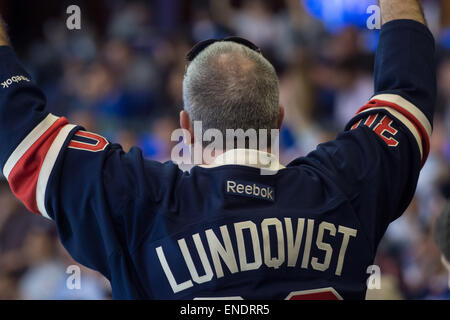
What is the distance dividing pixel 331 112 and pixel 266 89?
3144 millimetres

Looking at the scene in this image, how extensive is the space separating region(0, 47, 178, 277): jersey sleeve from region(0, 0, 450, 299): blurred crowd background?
100 inches

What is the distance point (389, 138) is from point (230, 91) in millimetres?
415

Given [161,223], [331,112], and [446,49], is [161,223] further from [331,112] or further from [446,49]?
[446,49]

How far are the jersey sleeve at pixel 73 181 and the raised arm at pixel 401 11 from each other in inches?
30.0

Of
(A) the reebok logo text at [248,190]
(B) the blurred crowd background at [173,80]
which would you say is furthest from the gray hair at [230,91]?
(B) the blurred crowd background at [173,80]

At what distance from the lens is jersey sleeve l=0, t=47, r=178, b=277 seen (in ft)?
4.18

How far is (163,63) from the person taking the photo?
490 cm

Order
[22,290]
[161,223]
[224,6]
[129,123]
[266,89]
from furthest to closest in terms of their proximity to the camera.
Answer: [224,6] → [129,123] → [22,290] → [266,89] → [161,223]

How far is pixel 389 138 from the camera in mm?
1448

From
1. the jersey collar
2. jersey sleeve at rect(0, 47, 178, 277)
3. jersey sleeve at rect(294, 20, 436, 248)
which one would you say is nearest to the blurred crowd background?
jersey sleeve at rect(294, 20, 436, 248)

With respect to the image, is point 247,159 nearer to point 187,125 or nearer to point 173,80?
point 187,125

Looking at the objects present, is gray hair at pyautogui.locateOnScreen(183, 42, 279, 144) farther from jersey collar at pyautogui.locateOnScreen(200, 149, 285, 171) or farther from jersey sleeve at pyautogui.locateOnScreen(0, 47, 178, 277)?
jersey sleeve at pyautogui.locateOnScreen(0, 47, 178, 277)

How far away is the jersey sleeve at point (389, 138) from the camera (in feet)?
4.57
